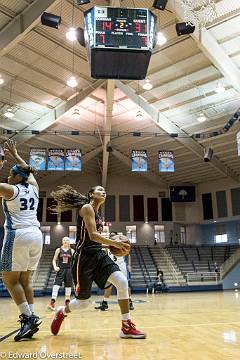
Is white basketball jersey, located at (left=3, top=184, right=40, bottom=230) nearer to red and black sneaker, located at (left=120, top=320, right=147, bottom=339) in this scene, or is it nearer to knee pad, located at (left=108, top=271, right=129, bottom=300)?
knee pad, located at (left=108, top=271, right=129, bottom=300)

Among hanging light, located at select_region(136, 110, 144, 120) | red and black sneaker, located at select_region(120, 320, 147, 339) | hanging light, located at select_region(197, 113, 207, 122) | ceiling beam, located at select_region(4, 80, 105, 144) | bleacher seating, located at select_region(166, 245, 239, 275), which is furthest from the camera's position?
bleacher seating, located at select_region(166, 245, 239, 275)

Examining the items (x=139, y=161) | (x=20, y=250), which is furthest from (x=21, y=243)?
(x=139, y=161)

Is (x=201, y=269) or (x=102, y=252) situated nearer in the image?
(x=102, y=252)

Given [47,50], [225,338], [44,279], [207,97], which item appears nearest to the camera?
[225,338]

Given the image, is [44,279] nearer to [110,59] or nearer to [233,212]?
[233,212]

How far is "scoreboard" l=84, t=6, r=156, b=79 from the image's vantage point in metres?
6.77

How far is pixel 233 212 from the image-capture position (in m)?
27.9

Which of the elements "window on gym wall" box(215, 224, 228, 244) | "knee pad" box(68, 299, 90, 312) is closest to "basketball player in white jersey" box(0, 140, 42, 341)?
"knee pad" box(68, 299, 90, 312)

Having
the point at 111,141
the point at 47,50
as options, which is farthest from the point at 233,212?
the point at 47,50

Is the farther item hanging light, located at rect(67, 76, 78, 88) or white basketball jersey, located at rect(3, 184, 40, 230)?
hanging light, located at rect(67, 76, 78, 88)

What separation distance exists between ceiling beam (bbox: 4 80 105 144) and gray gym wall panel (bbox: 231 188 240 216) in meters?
16.2

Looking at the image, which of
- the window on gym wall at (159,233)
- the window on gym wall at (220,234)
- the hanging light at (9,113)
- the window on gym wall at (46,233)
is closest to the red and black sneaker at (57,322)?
the hanging light at (9,113)

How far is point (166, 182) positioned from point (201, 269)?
26.9 ft

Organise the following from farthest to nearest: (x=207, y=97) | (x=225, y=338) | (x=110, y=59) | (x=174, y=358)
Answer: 1. (x=207, y=97)
2. (x=110, y=59)
3. (x=225, y=338)
4. (x=174, y=358)
